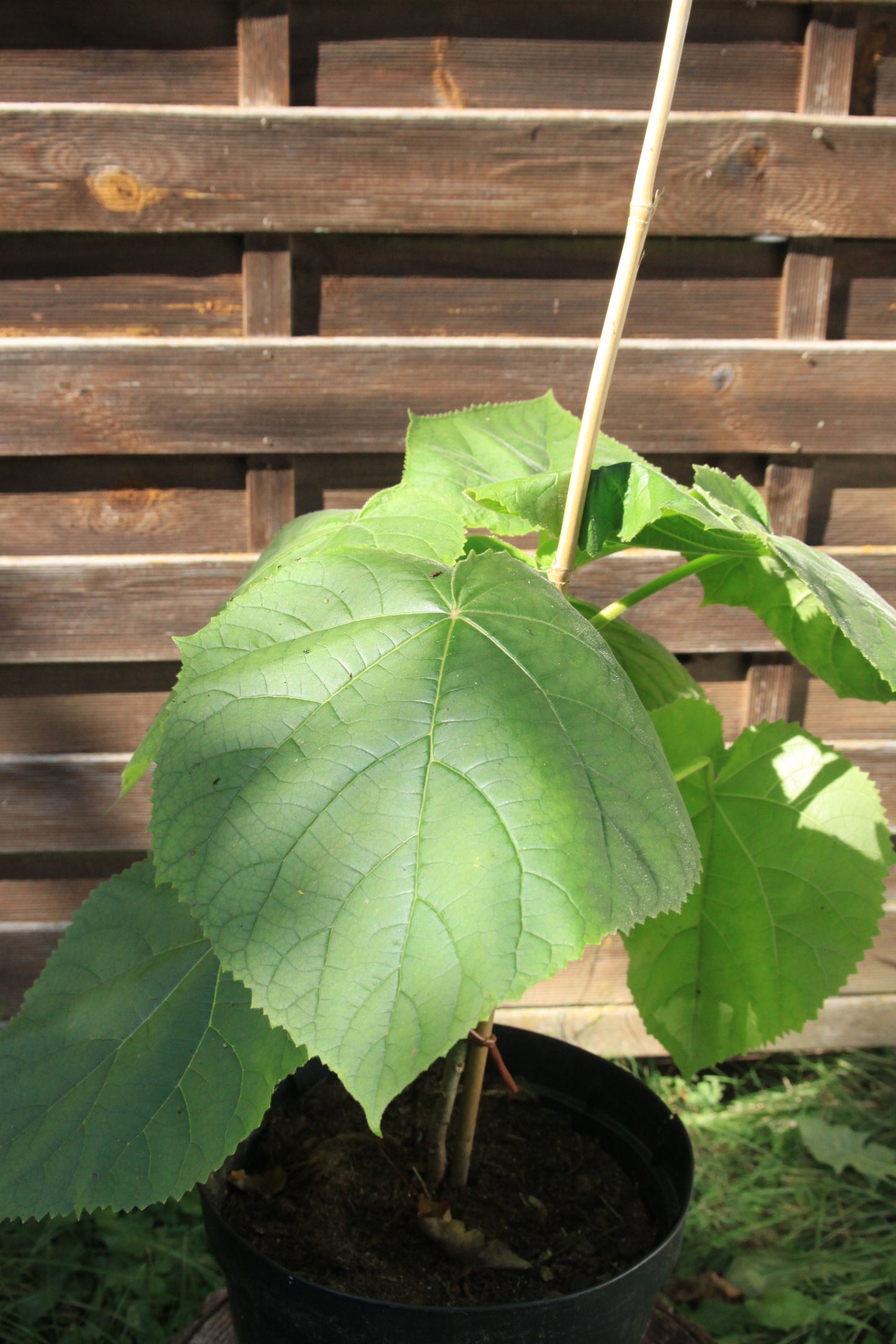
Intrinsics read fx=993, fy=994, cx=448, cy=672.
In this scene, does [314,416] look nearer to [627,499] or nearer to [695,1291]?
[627,499]

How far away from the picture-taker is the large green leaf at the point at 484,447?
97 cm

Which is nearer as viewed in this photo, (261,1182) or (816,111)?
(261,1182)

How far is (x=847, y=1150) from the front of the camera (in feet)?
6.22

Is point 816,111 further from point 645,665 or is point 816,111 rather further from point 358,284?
point 645,665

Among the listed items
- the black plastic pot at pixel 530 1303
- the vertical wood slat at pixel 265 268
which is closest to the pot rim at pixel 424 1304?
the black plastic pot at pixel 530 1303

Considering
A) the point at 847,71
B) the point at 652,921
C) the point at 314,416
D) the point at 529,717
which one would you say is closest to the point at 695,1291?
the point at 652,921

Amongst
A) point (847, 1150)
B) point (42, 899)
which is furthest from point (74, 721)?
point (847, 1150)

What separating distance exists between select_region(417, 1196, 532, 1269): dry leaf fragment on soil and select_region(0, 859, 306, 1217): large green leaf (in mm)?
290

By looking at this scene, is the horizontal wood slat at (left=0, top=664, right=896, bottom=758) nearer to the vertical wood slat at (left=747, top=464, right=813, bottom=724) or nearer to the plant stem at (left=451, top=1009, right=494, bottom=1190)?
the vertical wood slat at (left=747, top=464, right=813, bottom=724)

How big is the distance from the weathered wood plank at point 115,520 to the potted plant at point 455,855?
0.96 metres

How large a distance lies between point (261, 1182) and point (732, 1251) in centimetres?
109

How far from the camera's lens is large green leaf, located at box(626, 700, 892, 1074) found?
1052 millimetres

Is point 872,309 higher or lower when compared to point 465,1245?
higher

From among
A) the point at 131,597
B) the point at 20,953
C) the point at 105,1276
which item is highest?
the point at 131,597
